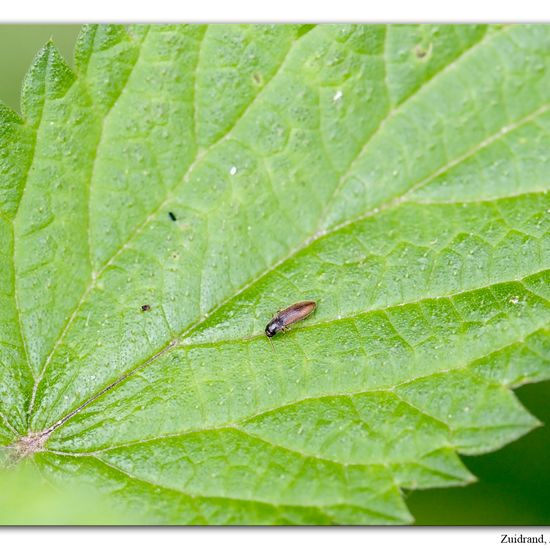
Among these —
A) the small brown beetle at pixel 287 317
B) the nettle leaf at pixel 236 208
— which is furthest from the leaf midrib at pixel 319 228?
the small brown beetle at pixel 287 317

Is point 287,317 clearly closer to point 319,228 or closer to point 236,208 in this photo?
point 319,228

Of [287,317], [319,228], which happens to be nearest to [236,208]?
[319,228]

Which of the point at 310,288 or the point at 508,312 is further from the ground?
the point at 310,288

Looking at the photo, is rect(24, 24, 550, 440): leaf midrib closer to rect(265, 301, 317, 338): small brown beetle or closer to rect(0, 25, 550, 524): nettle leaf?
rect(0, 25, 550, 524): nettle leaf

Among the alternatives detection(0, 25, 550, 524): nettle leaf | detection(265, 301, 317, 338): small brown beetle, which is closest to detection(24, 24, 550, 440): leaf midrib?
detection(0, 25, 550, 524): nettle leaf

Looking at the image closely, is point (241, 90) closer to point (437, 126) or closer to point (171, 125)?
point (171, 125)

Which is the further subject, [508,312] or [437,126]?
[437,126]

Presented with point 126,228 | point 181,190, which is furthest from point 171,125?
point 126,228

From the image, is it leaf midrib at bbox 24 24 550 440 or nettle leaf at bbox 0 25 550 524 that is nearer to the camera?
nettle leaf at bbox 0 25 550 524
